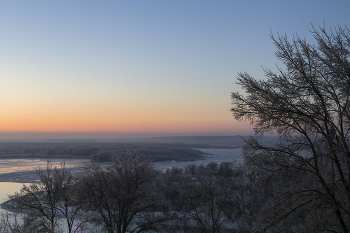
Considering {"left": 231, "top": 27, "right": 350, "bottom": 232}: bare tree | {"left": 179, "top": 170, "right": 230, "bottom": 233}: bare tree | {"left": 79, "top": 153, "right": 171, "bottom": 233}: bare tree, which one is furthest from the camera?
{"left": 179, "top": 170, "right": 230, "bottom": 233}: bare tree

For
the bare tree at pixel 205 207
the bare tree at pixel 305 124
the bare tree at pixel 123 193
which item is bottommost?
the bare tree at pixel 205 207

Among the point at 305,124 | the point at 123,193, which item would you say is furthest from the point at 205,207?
the point at 305,124

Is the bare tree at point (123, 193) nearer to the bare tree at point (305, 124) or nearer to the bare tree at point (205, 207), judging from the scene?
the bare tree at point (205, 207)

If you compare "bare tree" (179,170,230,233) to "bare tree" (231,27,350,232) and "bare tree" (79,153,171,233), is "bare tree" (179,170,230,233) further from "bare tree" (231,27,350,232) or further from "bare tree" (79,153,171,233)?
"bare tree" (231,27,350,232)

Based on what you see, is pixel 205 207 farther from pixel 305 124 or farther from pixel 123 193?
pixel 305 124

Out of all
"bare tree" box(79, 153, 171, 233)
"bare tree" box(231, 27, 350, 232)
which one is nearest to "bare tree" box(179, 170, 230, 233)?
"bare tree" box(79, 153, 171, 233)

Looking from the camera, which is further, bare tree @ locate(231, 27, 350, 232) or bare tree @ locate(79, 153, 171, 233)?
bare tree @ locate(79, 153, 171, 233)

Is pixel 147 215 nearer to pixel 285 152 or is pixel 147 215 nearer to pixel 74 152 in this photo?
pixel 285 152

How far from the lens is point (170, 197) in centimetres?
2048

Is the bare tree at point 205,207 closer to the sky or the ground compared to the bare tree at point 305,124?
closer to the ground

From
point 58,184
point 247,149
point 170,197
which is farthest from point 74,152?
point 247,149

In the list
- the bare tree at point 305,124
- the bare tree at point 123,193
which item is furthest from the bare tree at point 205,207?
the bare tree at point 305,124

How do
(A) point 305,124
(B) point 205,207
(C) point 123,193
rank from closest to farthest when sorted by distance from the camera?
(A) point 305,124 → (C) point 123,193 → (B) point 205,207

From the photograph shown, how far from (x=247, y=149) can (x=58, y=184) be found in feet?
29.8
